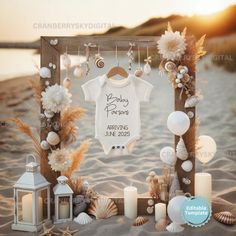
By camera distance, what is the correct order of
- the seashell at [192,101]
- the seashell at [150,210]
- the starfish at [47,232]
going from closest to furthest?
the starfish at [47,232] < the seashell at [192,101] < the seashell at [150,210]

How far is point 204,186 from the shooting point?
2094 millimetres

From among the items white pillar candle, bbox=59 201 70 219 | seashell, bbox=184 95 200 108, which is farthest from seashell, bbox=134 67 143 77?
white pillar candle, bbox=59 201 70 219

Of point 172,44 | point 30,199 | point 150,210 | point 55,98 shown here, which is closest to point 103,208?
point 150,210

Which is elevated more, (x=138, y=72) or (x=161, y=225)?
(x=138, y=72)

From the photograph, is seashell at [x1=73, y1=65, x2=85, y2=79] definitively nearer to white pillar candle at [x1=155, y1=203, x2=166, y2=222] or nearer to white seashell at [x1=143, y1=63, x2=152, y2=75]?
white seashell at [x1=143, y1=63, x2=152, y2=75]

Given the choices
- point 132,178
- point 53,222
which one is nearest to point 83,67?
point 132,178

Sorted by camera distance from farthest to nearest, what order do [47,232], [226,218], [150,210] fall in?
[150,210], [226,218], [47,232]

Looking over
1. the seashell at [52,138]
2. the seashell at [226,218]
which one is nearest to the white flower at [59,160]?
the seashell at [52,138]

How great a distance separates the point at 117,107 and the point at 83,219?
0.55 m

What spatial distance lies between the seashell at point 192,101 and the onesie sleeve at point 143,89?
19 cm

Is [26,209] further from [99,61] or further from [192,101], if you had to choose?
[192,101]

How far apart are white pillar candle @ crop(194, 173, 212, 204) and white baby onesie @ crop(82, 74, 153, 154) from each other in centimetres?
36

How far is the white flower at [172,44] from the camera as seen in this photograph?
1996mm

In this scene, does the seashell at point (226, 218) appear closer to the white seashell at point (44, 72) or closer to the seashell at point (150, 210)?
the seashell at point (150, 210)
